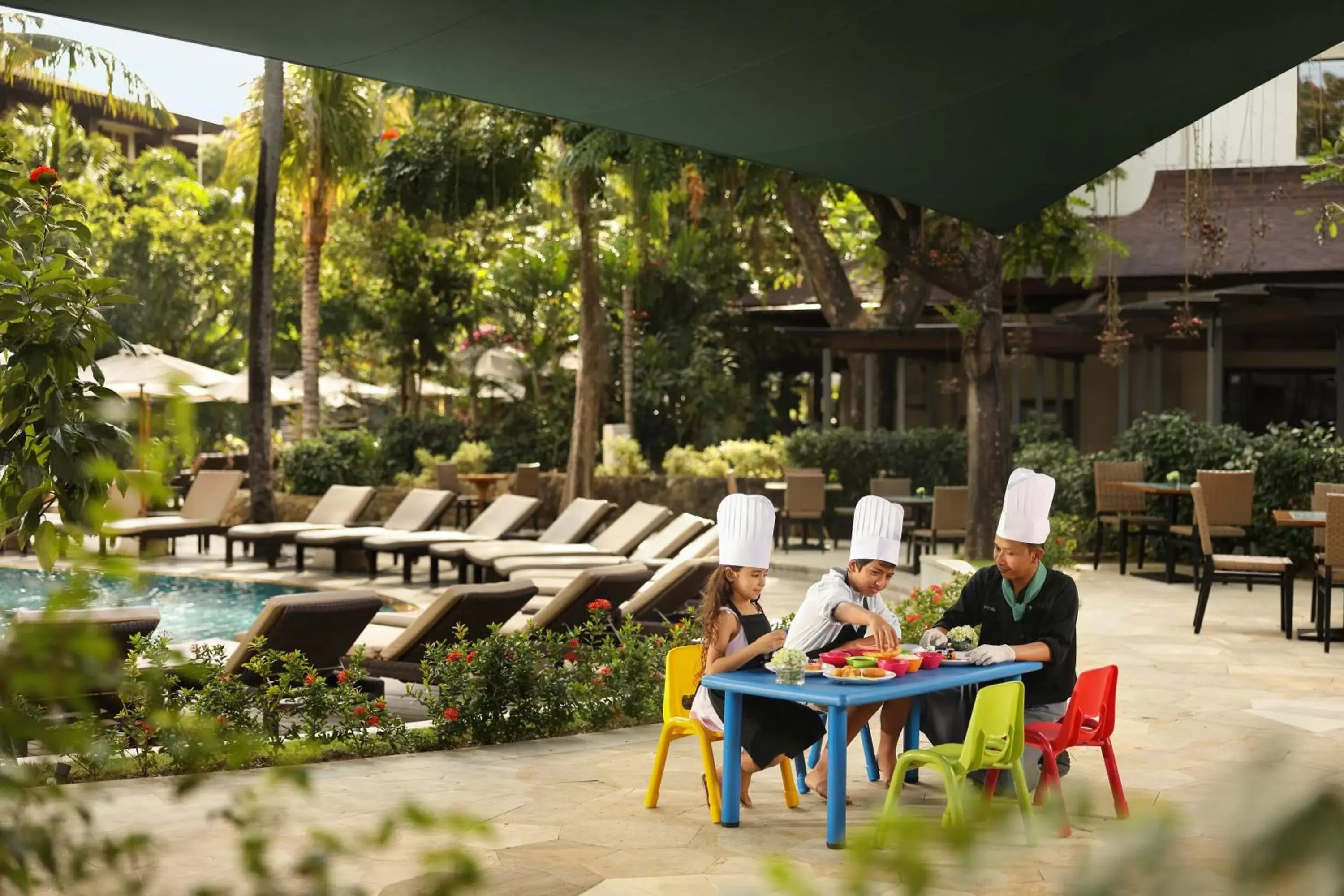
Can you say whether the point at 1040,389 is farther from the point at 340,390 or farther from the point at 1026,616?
the point at 1026,616

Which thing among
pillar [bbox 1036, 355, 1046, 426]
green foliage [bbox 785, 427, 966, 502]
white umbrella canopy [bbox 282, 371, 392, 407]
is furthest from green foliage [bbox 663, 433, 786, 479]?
white umbrella canopy [bbox 282, 371, 392, 407]

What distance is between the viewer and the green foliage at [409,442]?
23.5 meters

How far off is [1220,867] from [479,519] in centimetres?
1600

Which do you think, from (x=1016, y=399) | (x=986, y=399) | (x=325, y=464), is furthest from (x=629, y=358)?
(x=986, y=399)

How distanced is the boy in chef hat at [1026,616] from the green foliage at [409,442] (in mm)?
18154

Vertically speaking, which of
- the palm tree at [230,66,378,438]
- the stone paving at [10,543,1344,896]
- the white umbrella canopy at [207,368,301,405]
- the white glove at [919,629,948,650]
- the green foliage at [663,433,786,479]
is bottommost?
the stone paving at [10,543,1344,896]

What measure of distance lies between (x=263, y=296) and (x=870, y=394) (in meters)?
10.2

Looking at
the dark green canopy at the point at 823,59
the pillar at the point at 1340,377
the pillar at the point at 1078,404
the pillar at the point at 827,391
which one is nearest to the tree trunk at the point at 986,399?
the pillar at the point at 1340,377

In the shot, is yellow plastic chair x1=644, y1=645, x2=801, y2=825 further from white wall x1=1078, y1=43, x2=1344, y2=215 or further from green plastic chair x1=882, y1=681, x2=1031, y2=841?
white wall x1=1078, y1=43, x2=1344, y2=215

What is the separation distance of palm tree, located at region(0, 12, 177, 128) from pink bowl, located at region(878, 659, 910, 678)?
18.5 meters

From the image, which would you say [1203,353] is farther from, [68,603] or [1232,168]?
[68,603]

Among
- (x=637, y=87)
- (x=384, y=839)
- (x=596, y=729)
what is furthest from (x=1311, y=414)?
(x=384, y=839)

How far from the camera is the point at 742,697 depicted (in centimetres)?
544

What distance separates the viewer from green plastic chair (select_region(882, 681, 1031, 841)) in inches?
197
